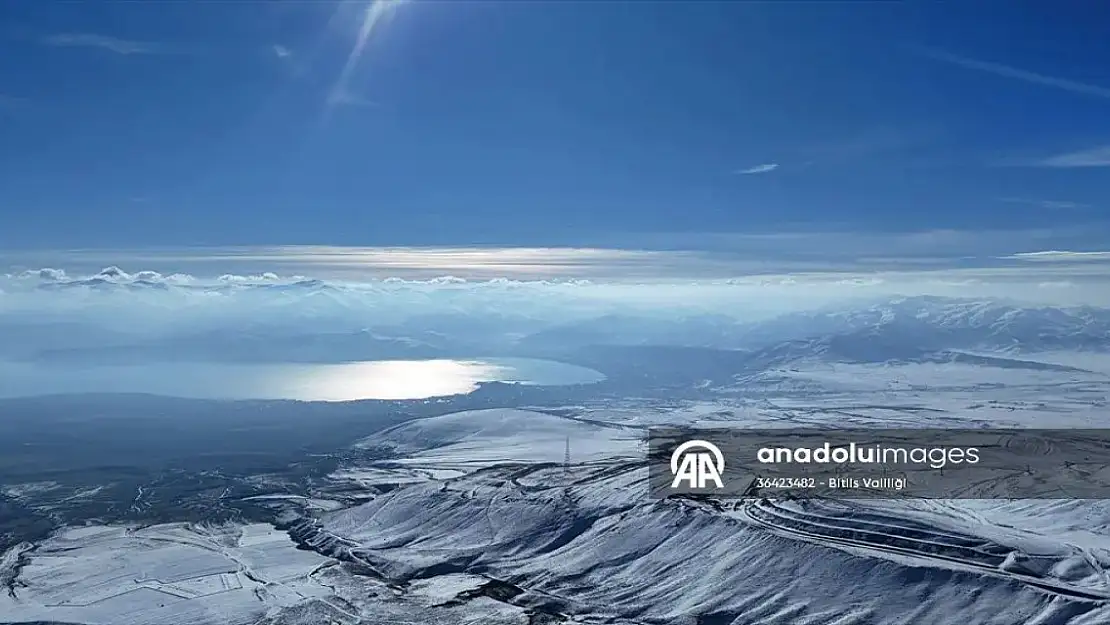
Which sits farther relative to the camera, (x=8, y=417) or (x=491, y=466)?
(x=8, y=417)

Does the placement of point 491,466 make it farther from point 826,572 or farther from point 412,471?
point 826,572

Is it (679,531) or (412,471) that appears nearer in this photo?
(679,531)

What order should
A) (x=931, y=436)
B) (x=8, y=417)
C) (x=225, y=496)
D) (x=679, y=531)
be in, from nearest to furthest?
1. (x=679, y=531)
2. (x=225, y=496)
3. (x=931, y=436)
4. (x=8, y=417)

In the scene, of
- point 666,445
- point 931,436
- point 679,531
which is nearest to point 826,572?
point 679,531

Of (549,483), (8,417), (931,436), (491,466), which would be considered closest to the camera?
(549,483)

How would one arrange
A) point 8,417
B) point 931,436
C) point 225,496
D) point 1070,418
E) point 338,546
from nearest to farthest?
1. point 338,546
2. point 225,496
3. point 931,436
4. point 1070,418
5. point 8,417

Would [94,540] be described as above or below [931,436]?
below

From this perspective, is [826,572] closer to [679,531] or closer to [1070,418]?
[679,531]

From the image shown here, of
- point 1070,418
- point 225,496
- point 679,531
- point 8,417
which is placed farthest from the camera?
point 8,417


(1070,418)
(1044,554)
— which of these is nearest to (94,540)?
(1044,554)
